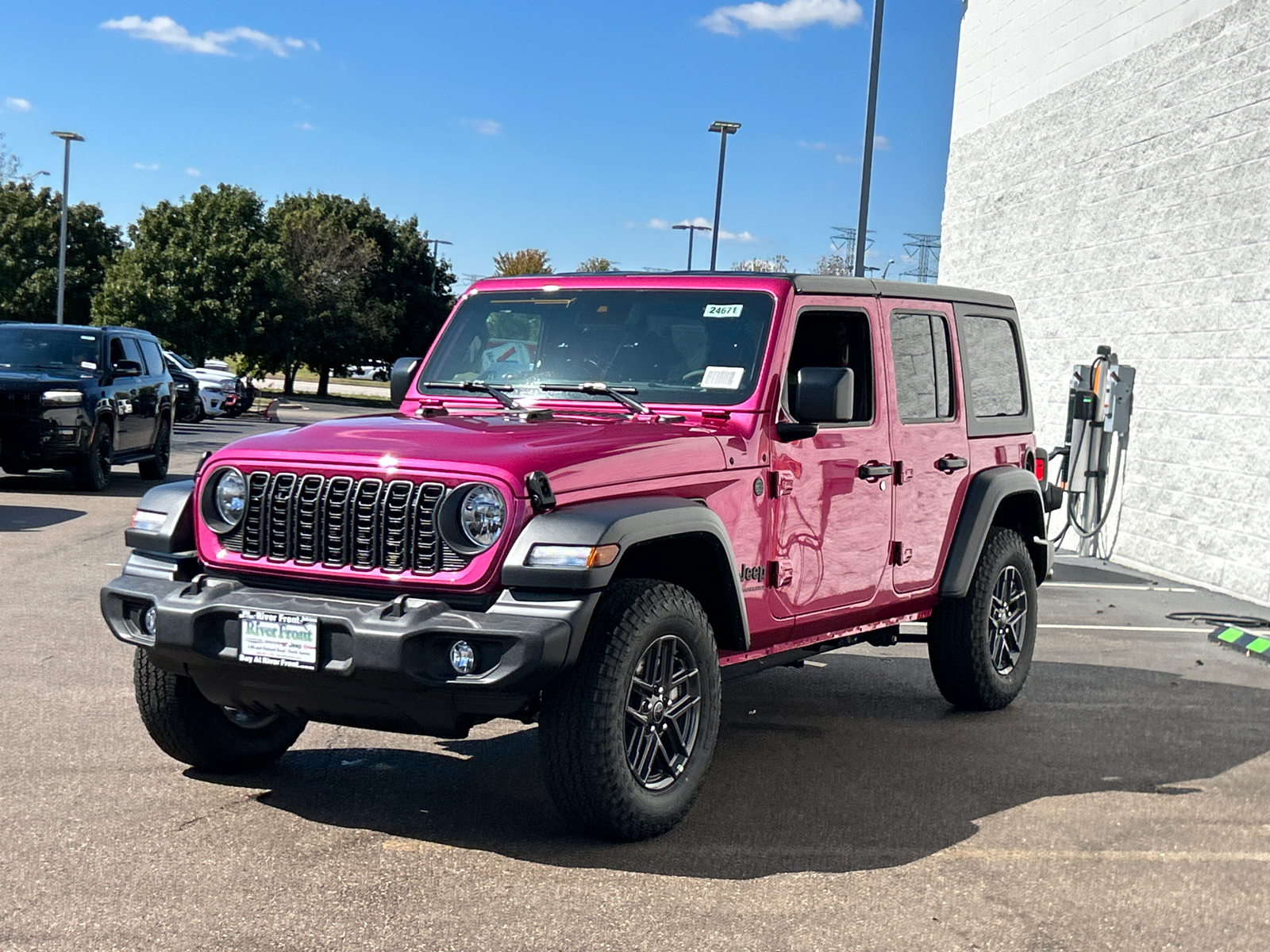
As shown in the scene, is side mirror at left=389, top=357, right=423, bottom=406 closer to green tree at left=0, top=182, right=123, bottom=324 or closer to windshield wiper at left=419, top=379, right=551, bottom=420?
windshield wiper at left=419, top=379, right=551, bottom=420

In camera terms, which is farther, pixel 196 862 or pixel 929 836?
pixel 929 836

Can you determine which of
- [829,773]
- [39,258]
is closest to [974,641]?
[829,773]

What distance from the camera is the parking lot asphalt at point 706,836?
4176mm

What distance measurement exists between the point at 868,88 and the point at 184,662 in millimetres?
13509

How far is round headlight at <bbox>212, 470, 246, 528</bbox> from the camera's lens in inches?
198

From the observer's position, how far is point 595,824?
4785 mm

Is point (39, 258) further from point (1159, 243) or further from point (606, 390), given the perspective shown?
point (606, 390)

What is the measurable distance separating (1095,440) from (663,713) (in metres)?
10.1

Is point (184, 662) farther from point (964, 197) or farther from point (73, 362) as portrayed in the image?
point (964, 197)

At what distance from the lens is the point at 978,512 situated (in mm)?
6980

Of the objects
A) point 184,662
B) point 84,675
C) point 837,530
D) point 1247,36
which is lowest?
point 84,675

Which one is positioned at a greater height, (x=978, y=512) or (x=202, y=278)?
(x=202, y=278)

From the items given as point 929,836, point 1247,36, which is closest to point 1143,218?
point 1247,36

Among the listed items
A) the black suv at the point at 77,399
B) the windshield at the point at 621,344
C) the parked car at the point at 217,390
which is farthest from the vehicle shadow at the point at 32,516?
the parked car at the point at 217,390
